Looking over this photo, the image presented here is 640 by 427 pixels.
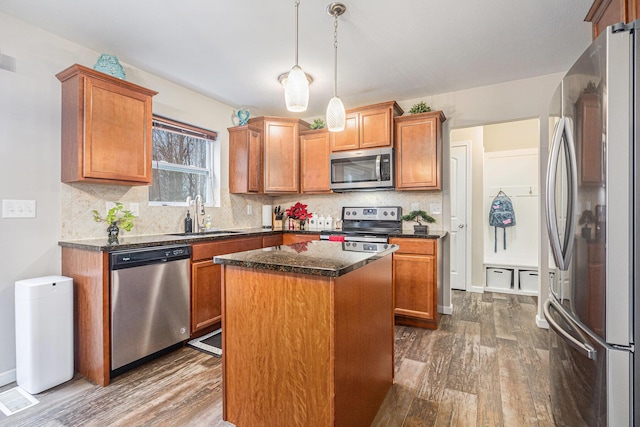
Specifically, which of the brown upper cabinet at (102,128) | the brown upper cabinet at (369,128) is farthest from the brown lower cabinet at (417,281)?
the brown upper cabinet at (102,128)

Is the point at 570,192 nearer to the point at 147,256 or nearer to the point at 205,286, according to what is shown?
the point at 147,256

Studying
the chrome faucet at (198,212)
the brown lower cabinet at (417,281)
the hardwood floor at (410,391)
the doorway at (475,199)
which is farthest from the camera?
the doorway at (475,199)

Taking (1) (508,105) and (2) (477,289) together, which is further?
(2) (477,289)

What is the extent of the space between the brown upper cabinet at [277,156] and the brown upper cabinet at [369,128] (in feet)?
1.94

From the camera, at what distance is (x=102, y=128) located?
237cm

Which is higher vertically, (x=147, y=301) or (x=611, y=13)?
(x=611, y=13)

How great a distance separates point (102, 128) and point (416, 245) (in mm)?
2896

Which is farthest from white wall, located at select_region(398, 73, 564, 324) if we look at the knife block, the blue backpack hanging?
the knife block

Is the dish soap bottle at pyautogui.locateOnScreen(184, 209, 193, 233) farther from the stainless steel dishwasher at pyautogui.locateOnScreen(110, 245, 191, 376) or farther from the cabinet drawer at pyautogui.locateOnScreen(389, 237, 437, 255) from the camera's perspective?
the cabinet drawer at pyautogui.locateOnScreen(389, 237, 437, 255)

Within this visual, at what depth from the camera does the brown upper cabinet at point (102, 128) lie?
2271 mm

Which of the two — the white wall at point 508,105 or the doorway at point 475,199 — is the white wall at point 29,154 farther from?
the doorway at point 475,199

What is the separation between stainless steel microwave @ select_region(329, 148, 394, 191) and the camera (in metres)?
3.53

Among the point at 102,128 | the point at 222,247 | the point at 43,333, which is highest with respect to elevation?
the point at 102,128

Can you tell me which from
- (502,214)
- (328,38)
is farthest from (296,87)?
(502,214)
